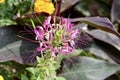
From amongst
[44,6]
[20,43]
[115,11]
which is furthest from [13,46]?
[115,11]

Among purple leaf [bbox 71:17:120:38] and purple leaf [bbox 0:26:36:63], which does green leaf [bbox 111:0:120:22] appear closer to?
purple leaf [bbox 71:17:120:38]

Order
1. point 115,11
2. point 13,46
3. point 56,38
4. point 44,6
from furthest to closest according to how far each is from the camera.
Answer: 1. point 115,11
2. point 44,6
3. point 13,46
4. point 56,38

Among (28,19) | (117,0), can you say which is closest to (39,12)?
(28,19)

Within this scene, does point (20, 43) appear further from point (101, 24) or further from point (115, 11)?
point (115, 11)

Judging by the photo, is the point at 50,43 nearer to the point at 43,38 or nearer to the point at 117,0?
the point at 43,38

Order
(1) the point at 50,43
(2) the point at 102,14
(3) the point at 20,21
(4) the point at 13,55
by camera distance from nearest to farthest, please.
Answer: (1) the point at 50,43 < (4) the point at 13,55 < (3) the point at 20,21 < (2) the point at 102,14

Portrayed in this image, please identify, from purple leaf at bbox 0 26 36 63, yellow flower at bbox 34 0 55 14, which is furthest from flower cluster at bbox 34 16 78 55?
yellow flower at bbox 34 0 55 14
